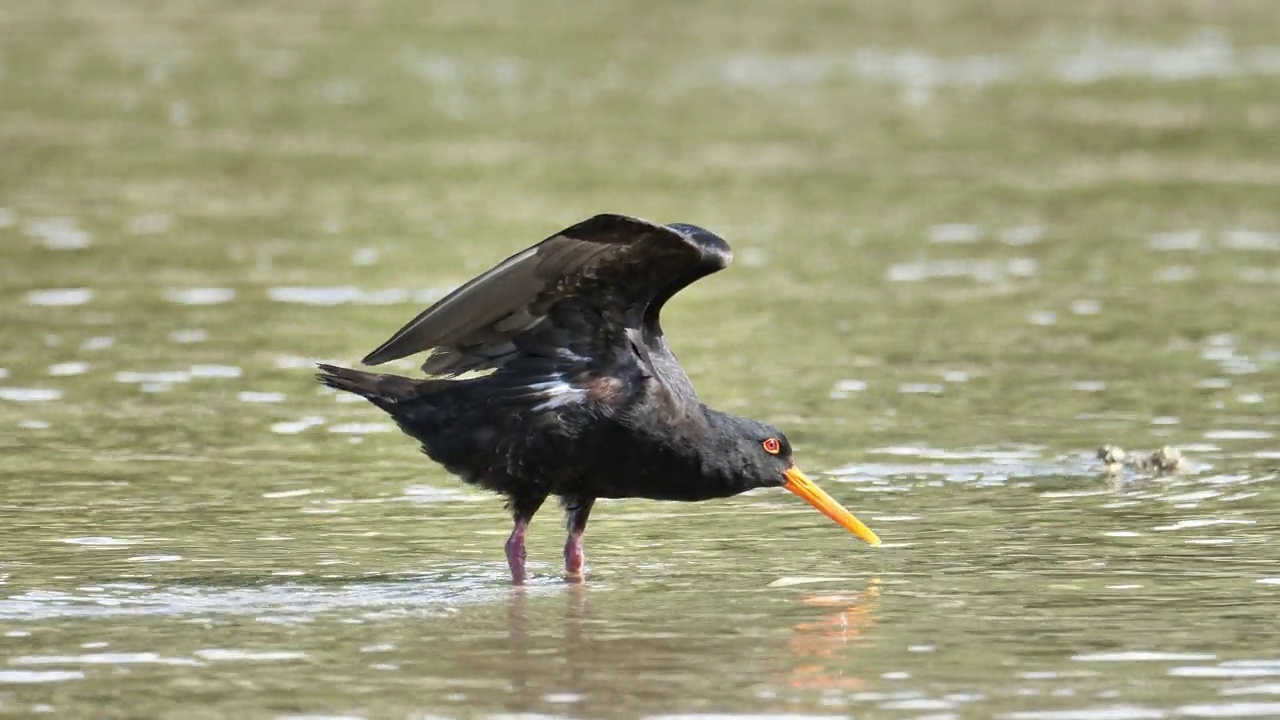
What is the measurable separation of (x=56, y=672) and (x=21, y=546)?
7.54 feet

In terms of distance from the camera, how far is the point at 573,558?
10.3 metres

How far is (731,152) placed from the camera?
25.3m

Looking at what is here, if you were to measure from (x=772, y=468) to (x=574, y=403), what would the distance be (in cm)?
95

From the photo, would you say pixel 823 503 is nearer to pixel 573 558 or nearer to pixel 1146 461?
pixel 573 558

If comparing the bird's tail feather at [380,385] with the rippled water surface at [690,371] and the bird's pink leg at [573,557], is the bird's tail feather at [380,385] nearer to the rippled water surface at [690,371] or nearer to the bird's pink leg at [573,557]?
the rippled water surface at [690,371]

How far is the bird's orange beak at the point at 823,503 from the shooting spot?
10.5 m

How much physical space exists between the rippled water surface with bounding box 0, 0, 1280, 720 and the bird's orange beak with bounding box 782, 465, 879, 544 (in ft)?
0.47

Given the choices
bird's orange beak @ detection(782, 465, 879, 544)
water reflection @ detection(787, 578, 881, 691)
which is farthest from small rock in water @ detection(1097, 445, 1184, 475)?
water reflection @ detection(787, 578, 881, 691)

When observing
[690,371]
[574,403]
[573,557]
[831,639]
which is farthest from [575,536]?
[690,371]

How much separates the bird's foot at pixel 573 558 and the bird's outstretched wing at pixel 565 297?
2.58 feet

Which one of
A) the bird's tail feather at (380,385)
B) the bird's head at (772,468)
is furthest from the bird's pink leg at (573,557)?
the bird's tail feather at (380,385)

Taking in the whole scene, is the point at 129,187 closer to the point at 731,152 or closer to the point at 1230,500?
the point at 731,152

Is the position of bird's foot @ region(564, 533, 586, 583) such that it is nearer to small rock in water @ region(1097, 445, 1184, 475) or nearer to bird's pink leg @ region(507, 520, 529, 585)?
bird's pink leg @ region(507, 520, 529, 585)

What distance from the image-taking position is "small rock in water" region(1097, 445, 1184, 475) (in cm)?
1205
